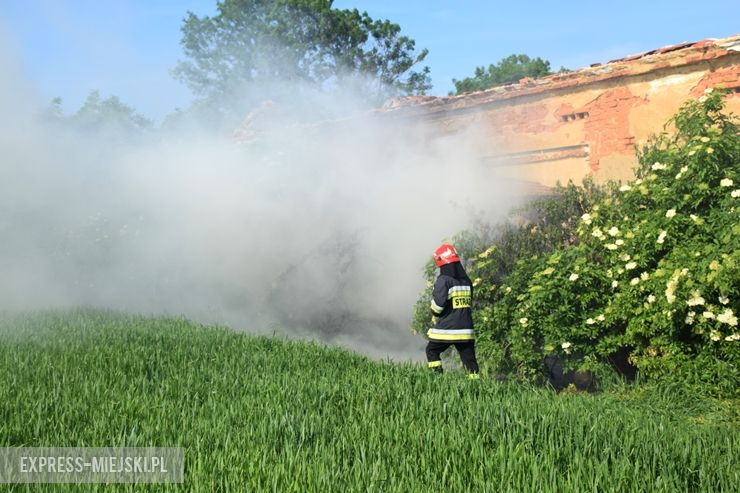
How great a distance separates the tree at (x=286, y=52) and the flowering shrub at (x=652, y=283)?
2821cm

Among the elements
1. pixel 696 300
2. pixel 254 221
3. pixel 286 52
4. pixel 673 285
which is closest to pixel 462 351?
pixel 673 285

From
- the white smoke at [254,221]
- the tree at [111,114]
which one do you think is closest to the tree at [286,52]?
the tree at [111,114]

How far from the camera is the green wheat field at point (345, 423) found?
3904mm

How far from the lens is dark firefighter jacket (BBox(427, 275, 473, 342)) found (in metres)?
7.62

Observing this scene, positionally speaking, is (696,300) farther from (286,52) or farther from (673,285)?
(286,52)

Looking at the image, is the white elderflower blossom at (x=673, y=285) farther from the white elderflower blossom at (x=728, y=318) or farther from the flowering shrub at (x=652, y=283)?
the white elderflower blossom at (x=728, y=318)

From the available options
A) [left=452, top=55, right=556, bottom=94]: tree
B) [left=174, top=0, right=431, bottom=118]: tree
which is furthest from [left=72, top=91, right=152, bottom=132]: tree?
[left=452, top=55, right=556, bottom=94]: tree

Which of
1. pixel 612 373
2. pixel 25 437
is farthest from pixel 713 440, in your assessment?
pixel 25 437

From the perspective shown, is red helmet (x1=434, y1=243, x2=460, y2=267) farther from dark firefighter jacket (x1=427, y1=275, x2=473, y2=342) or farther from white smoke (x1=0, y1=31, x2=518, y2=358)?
white smoke (x1=0, y1=31, x2=518, y2=358)

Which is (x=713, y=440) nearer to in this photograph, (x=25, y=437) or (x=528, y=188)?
(x=25, y=437)

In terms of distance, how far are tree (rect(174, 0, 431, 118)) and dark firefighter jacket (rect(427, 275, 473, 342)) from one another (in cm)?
2864

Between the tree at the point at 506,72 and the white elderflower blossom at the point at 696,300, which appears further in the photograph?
the tree at the point at 506,72

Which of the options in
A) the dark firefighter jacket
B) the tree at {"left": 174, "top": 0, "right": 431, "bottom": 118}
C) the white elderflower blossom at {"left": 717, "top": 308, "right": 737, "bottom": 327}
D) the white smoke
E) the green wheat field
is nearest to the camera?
the green wheat field

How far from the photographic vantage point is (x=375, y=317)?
11.7 metres
